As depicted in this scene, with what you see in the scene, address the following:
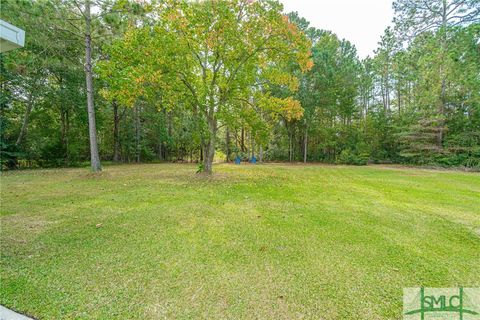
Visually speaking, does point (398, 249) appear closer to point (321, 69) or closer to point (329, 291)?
point (329, 291)

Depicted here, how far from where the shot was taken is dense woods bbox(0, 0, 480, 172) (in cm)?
722

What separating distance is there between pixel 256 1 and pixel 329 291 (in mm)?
8140

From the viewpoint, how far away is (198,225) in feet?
11.4

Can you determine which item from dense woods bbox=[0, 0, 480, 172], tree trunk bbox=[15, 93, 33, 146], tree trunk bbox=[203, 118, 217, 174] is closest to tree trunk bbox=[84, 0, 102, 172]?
dense woods bbox=[0, 0, 480, 172]

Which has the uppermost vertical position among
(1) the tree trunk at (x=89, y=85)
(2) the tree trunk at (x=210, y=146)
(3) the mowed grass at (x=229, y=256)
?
(1) the tree trunk at (x=89, y=85)

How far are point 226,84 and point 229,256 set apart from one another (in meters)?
6.91

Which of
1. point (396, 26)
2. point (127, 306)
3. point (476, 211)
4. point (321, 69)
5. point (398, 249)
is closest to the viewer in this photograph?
point (127, 306)

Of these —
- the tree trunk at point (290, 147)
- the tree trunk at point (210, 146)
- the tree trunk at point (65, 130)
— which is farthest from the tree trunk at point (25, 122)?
the tree trunk at point (290, 147)

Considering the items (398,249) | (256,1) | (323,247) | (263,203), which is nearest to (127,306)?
(323,247)

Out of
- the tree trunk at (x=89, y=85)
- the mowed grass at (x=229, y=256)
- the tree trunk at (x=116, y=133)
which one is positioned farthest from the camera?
the tree trunk at (x=116, y=133)

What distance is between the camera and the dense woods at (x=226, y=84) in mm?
7219

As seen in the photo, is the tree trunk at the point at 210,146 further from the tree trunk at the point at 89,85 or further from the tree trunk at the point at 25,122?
the tree trunk at the point at 25,122

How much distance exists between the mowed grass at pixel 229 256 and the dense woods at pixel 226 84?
4.44m

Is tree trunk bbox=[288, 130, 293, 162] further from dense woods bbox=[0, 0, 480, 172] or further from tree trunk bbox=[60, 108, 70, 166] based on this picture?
tree trunk bbox=[60, 108, 70, 166]
